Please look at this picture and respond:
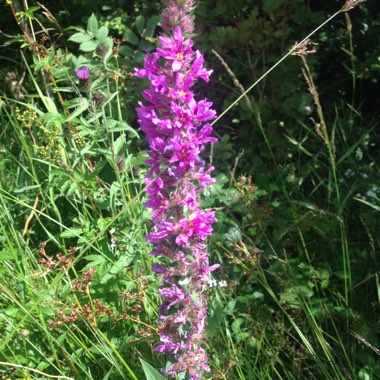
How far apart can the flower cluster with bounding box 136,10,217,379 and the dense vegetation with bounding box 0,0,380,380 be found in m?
0.11

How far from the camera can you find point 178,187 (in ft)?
4.81

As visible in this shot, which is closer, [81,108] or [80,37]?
[81,108]

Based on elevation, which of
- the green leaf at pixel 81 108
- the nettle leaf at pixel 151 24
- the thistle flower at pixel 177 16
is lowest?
the green leaf at pixel 81 108

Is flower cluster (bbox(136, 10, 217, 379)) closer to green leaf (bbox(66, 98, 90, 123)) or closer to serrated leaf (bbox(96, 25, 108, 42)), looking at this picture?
green leaf (bbox(66, 98, 90, 123))

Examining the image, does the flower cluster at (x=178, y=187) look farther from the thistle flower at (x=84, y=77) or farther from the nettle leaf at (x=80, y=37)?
the nettle leaf at (x=80, y=37)

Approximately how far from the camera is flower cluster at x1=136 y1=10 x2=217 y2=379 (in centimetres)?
142

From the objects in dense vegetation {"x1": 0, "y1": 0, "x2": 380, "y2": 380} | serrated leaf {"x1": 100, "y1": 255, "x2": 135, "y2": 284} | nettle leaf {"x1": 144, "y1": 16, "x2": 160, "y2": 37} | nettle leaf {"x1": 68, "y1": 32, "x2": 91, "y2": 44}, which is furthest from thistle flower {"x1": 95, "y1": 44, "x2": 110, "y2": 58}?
serrated leaf {"x1": 100, "y1": 255, "x2": 135, "y2": 284}

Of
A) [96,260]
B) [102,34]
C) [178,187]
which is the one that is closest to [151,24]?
[102,34]

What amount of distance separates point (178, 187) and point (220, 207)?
24.6 inches

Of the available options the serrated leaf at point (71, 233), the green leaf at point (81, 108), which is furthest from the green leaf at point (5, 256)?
the green leaf at point (81, 108)

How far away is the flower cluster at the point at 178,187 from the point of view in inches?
55.9

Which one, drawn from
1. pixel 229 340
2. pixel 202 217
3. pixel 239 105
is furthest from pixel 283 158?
pixel 202 217

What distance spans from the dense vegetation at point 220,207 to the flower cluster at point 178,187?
0.35ft

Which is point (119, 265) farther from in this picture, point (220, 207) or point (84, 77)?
point (84, 77)
